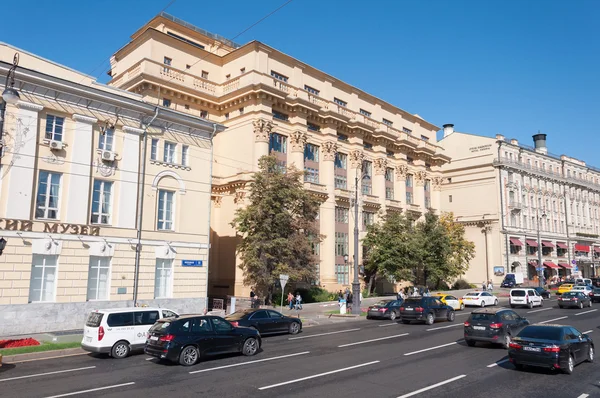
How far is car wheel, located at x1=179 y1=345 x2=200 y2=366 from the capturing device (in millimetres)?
14336

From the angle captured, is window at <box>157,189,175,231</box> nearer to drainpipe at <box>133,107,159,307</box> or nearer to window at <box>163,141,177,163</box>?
drainpipe at <box>133,107,159,307</box>

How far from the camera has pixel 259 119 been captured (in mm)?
42875

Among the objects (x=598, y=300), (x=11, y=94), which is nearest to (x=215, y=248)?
(x=11, y=94)

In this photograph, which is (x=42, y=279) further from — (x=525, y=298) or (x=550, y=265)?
(x=550, y=265)

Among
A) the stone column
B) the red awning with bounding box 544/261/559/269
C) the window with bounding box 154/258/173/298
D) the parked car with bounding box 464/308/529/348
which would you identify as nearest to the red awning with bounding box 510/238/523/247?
the red awning with bounding box 544/261/559/269

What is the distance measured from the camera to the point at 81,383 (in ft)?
39.9

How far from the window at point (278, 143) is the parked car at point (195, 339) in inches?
1186

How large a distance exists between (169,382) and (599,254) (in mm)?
95109

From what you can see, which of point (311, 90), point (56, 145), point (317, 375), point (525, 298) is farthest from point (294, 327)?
point (311, 90)

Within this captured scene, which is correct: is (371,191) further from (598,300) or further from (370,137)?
(598,300)

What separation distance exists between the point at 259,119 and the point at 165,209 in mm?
17613

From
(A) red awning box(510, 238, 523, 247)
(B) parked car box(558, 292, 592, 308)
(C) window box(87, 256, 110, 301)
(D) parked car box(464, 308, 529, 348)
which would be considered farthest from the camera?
(A) red awning box(510, 238, 523, 247)

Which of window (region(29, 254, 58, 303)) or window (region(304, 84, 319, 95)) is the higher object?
window (region(304, 84, 319, 95))

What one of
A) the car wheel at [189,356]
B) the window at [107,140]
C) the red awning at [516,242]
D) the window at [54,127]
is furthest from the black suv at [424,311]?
the red awning at [516,242]
